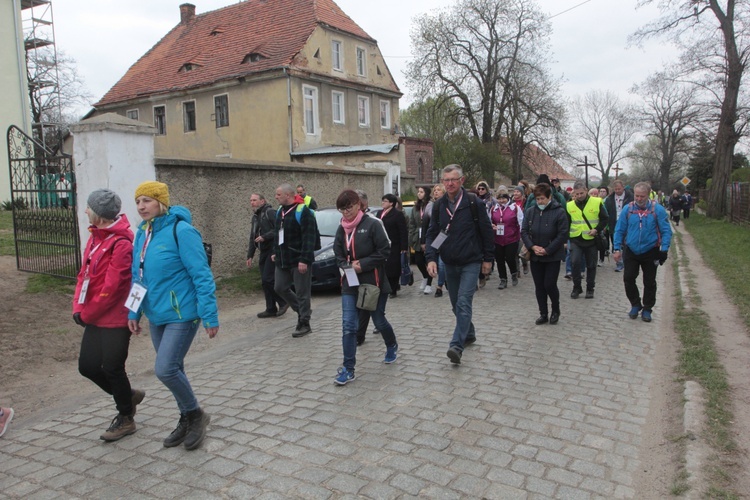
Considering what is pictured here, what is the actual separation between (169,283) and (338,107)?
28.9 meters

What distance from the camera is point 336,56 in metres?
31.3

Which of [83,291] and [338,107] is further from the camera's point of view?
[338,107]

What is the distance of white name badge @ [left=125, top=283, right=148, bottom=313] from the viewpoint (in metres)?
3.87

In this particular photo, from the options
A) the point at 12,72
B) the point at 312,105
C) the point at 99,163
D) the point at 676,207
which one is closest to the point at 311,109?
the point at 312,105

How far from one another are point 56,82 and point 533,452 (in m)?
42.6

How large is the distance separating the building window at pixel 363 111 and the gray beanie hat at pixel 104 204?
29606 millimetres

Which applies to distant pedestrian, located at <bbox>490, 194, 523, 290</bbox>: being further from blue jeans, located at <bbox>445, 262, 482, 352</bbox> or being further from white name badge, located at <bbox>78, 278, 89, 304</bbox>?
white name badge, located at <bbox>78, 278, 89, 304</bbox>

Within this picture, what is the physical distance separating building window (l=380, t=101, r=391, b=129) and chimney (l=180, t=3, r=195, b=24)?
14.5m

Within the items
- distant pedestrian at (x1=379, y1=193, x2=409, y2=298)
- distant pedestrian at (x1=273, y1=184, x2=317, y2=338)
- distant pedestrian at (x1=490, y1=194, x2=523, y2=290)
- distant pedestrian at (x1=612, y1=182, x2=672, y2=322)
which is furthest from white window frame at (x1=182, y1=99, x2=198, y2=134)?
distant pedestrian at (x1=612, y1=182, x2=672, y2=322)

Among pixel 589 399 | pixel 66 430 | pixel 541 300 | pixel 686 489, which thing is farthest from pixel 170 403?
pixel 541 300

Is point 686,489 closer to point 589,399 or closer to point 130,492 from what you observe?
point 589,399

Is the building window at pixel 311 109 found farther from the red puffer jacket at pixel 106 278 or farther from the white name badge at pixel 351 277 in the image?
the red puffer jacket at pixel 106 278

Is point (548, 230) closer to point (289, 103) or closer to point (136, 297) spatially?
point (136, 297)

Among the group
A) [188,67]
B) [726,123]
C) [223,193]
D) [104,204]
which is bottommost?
[104,204]
